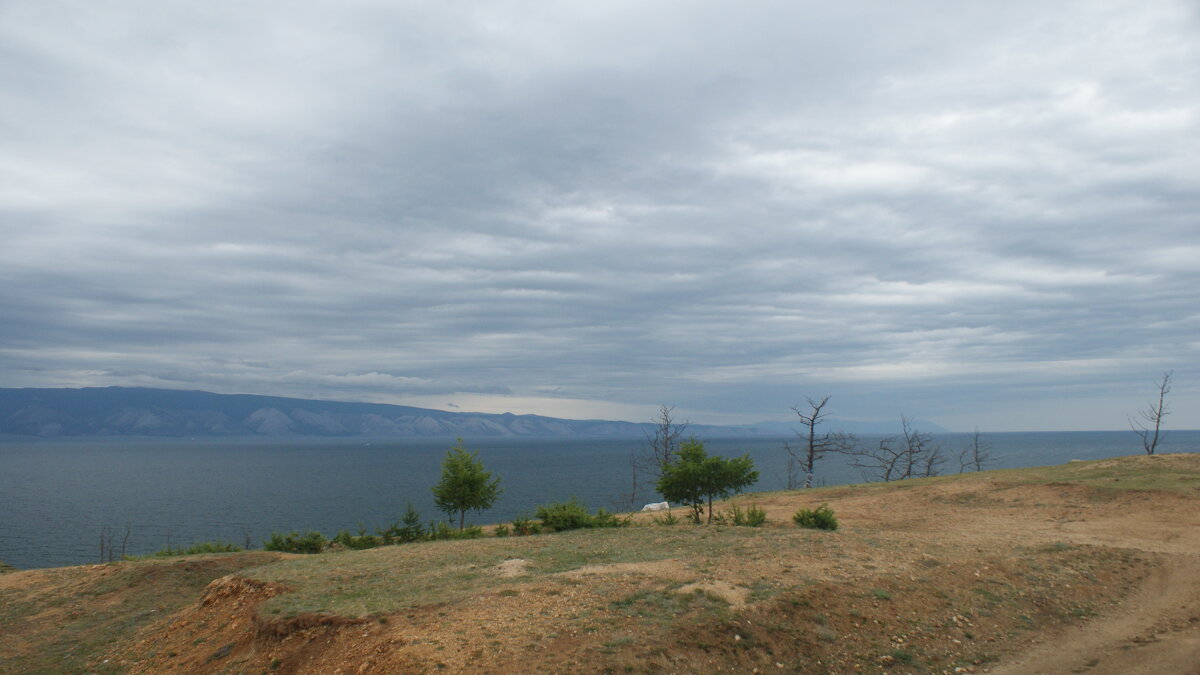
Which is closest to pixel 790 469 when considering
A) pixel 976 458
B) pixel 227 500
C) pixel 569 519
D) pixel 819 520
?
pixel 976 458

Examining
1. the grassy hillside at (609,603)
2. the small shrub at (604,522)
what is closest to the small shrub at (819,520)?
the grassy hillside at (609,603)

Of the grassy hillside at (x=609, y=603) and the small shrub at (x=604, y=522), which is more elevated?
the grassy hillside at (x=609, y=603)

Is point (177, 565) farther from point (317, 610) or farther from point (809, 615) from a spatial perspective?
point (809, 615)

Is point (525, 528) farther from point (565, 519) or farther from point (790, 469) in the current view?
point (790, 469)

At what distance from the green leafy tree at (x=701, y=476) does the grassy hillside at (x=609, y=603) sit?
4.52 meters

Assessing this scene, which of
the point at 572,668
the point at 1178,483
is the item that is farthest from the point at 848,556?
the point at 1178,483

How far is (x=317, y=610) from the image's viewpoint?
12852 millimetres

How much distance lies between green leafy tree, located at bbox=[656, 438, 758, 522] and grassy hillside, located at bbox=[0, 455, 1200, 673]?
14.8 feet

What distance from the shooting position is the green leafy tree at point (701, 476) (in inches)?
1041

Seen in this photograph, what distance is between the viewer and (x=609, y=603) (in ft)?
41.0

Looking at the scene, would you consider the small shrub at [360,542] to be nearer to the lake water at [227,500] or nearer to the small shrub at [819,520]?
the small shrub at [819,520]

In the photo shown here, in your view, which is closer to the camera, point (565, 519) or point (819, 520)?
point (819, 520)

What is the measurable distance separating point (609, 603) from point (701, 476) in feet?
47.7

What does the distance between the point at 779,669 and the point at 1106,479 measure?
28.6m
